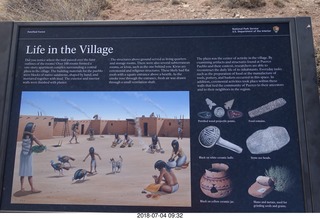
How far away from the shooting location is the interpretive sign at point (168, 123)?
321cm

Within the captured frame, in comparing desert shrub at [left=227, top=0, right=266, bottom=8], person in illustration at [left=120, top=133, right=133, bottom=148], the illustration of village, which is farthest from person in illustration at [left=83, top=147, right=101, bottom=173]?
desert shrub at [left=227, top=0, right=266, bottom=8]

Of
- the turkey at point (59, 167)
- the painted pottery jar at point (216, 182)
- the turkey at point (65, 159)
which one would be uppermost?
the turkey at point (65, 159)

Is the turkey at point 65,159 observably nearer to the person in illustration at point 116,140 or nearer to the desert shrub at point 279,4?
the person in illustration at point 116,140

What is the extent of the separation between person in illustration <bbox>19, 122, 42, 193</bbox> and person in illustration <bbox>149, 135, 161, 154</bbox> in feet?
3.35

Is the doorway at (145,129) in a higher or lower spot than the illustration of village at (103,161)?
higher

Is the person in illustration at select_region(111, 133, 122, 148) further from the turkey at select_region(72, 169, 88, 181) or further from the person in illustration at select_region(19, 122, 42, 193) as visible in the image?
the person in illustration at select_region(19, 122, 42, 193)

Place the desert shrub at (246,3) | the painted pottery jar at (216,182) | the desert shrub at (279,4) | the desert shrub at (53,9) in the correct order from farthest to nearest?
the desert shrub at (279,4) → the desert shrub at (246,3) → the desert shrub at (53,9) → the painted pottery jar at (216,182)

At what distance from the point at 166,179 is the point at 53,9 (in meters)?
5.15

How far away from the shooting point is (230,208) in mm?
3168

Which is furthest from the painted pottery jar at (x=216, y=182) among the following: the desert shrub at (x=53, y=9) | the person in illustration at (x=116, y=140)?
the desert shrub at (x=53, y=9)

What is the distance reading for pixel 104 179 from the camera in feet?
10.8

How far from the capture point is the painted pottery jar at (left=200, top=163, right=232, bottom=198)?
320 cm

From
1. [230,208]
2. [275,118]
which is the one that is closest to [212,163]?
[230,208]

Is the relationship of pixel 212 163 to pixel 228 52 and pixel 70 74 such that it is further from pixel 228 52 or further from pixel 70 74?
pixel 70 74
